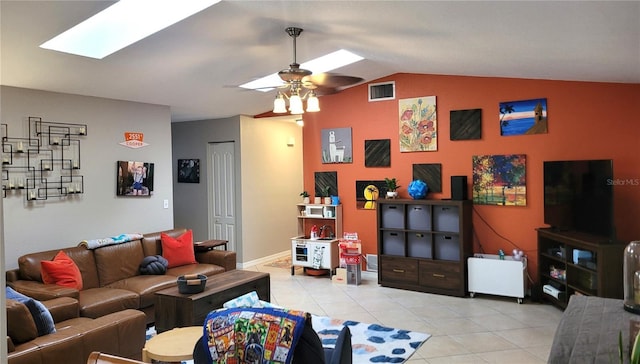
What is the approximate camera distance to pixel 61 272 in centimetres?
431

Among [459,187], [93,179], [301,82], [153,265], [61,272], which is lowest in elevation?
[153,265]

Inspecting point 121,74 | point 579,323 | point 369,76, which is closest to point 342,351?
point 579,323

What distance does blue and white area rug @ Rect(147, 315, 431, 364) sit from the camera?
3.84 metres

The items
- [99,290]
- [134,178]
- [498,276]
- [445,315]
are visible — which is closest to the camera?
[99,290]

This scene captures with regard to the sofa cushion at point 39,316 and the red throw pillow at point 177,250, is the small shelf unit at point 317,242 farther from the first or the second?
the sofa cushion at point 39,316

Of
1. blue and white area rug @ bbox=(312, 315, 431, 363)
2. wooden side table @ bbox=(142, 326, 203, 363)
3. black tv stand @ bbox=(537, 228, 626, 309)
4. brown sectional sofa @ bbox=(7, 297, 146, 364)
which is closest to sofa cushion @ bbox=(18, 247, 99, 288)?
brown sectional sofa @ bbox=(7, 297, 146, 364)

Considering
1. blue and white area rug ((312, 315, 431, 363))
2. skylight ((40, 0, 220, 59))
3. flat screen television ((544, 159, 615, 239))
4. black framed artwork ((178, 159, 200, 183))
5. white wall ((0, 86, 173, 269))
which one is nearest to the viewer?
skylight ((40, 0, 220, 59))

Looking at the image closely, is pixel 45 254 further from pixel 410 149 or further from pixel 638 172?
pixel 638 172

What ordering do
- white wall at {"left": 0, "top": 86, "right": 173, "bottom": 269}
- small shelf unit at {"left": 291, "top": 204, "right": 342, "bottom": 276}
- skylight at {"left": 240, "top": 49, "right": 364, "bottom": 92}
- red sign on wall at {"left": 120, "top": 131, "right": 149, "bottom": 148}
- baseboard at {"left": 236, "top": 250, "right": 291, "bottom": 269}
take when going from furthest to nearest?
baseboard at {"left": 236, "top": 250, "right": 291, "bottom": 269}
small shelf unit at {"left": 291, "top": 204, "right": 342, "bottom": 276}
red sign on wall at {"left": 120, "top": 131, "right": 149, "bottom": 148}
skylight at {"left": 240, "top": 49, "right": 364, "bottom": 92}
white wall at {"left": 0, "top": 86, "right": 173, "bottom": 269}

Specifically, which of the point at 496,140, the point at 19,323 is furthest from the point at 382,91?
the point at 19,323

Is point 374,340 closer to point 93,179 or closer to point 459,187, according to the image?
point 459,187

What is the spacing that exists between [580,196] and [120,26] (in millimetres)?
4952

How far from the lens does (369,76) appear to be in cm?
646

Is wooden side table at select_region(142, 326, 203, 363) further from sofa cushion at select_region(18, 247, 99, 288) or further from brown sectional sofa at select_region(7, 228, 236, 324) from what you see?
sofa cushion at select_region(18, 247, 99, 288)
